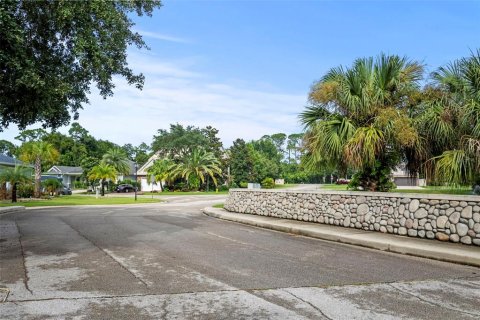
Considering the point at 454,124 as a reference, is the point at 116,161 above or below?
above

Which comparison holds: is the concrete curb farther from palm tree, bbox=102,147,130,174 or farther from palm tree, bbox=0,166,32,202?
palm tree, bbox=102,147,130,174

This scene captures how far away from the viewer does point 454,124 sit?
11789 mm

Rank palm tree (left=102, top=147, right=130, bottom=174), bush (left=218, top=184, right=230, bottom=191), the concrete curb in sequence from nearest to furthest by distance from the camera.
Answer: the concrete curb → bush (left=218, top=184, right=230, bottom=191) → palm tree (left=102, top=147, right=130, bottom=174)

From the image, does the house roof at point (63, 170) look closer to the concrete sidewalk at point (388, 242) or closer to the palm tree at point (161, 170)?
the palm tree at point (161, 170)

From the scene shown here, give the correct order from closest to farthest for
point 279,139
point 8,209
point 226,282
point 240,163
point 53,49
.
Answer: point 226,282
point 53,49
point 8,209
point 240,163
point 279,139

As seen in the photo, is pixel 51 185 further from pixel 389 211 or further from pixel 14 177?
pixel 389 211

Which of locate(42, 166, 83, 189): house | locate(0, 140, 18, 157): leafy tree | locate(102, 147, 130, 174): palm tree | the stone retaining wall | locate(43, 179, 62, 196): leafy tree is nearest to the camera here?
the stone retaining wall

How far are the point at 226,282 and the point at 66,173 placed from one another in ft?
269

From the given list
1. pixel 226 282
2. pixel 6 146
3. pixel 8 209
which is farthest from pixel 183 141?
pixel 6 146

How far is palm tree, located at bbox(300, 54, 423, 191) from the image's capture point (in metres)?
12.6

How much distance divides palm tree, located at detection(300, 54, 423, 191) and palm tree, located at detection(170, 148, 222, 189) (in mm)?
48961

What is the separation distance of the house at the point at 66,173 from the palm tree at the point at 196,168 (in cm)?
2763

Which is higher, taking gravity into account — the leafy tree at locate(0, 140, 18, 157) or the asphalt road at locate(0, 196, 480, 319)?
the leafy tree at locate(0, 140, 18, 157)

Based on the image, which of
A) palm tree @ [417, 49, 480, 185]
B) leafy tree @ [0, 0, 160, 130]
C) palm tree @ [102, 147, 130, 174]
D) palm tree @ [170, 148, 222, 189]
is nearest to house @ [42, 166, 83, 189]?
palm tree @ [102, 147, 130, 174]
